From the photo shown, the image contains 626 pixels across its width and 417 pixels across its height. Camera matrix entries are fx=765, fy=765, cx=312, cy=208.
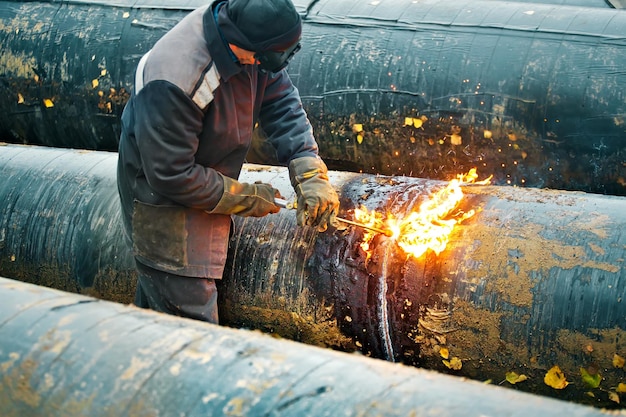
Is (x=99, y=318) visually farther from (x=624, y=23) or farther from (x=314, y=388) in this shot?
(x=624, y=23)

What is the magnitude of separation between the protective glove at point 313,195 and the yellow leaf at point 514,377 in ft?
2.68

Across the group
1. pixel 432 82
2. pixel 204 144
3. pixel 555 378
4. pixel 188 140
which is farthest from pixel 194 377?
pixel 432 82

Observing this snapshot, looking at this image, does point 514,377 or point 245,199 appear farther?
point 245,199

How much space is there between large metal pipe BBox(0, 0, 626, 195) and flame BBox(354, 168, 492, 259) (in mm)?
782

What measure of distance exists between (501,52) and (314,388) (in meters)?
2.58

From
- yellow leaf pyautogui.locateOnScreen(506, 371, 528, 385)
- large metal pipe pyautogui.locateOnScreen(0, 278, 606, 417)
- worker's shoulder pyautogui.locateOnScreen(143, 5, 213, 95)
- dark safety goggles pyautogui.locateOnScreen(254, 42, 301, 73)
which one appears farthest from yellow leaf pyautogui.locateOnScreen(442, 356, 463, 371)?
worker's shoulder pyautogui.locateOnScreen(143, 5, 213, 95)

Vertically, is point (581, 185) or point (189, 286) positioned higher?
point (581, 185)

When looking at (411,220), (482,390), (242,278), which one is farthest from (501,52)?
(482,390)

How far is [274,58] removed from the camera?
255 cm

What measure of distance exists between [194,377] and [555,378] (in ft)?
4.75

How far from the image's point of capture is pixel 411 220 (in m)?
2.87

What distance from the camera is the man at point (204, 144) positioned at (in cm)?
251

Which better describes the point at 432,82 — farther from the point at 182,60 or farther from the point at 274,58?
the point at 182,60

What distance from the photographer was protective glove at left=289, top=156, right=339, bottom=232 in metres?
2.82
